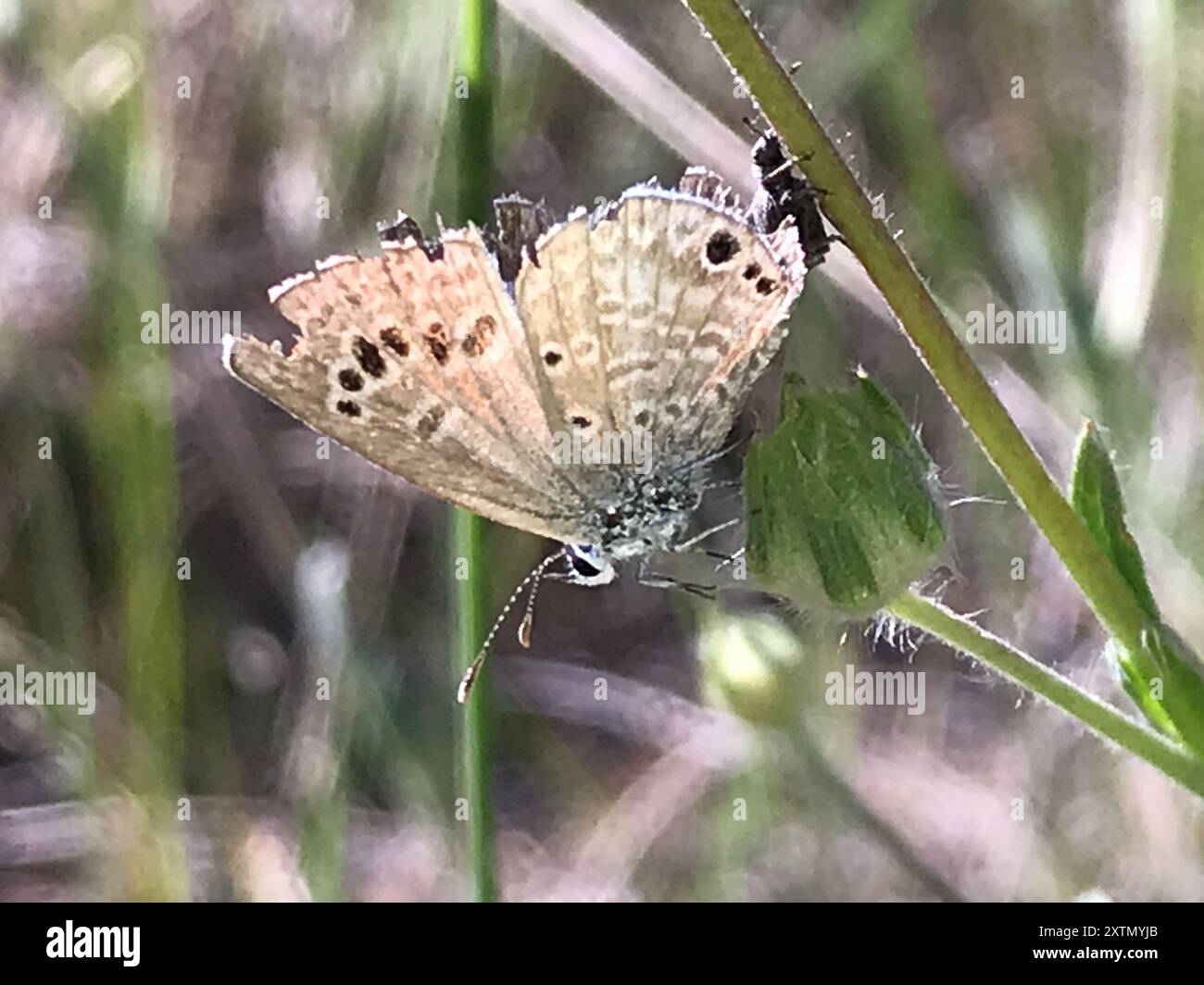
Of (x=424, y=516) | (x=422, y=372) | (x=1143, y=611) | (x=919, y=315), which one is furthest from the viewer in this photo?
(x=424, y=516)

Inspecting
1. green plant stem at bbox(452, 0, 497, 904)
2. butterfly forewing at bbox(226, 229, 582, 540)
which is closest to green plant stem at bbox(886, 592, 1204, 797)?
butterfly forewing at bbox(226, 229, 582, 540)

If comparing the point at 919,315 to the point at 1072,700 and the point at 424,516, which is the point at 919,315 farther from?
the point at 424,516

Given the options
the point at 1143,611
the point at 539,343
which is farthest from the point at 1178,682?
the point at 539,343

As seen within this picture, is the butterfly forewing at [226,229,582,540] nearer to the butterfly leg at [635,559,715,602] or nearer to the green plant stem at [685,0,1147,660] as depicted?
the butterfly leg at [635,559,715,602]

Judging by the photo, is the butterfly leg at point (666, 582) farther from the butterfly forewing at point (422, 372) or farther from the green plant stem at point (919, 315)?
the green plant stem at point (919, 315)

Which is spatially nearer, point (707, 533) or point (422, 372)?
point (422, 372)

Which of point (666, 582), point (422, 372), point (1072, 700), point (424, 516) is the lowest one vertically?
point (1072, 700)
